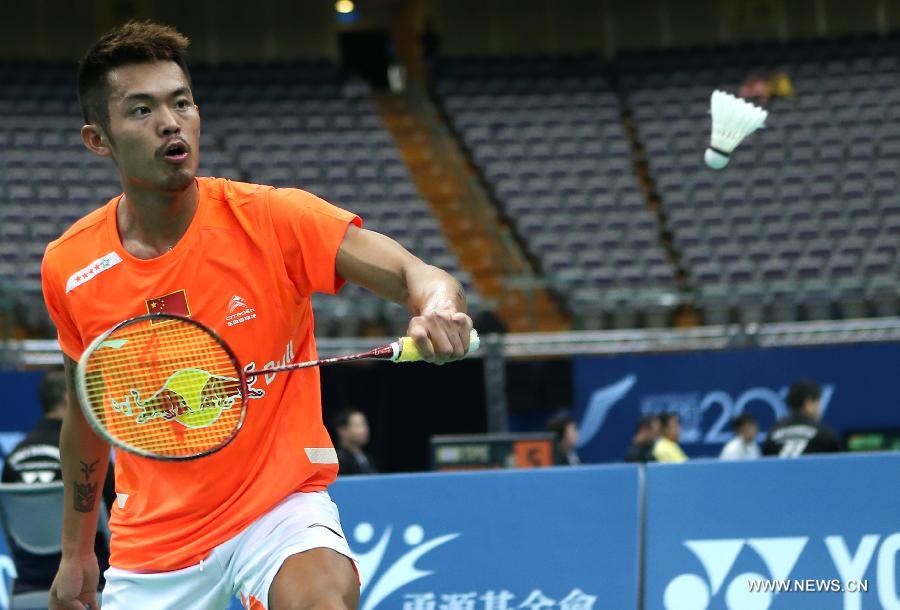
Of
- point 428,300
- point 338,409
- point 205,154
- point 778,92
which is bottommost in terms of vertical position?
point 428,300

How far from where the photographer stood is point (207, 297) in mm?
2764

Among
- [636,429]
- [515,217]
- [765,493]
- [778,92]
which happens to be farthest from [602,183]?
[765,493]

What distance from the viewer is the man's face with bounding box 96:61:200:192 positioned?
2730mm

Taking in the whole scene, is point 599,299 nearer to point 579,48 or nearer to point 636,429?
point 636,429

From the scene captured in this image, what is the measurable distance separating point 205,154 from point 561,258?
4.64 m

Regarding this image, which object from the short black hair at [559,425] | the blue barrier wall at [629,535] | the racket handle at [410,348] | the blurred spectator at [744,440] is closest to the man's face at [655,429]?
the blurred spectator at [744,440]

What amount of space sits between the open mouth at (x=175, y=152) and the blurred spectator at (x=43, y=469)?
108 inches

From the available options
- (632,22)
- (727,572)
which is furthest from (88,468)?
(632,22)

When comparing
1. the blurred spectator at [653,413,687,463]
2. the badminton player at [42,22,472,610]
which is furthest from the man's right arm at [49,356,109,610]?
the blurred spectator at [653,413,687,463]

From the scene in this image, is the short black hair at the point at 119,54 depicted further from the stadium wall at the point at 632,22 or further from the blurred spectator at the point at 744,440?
the stadium wall at the point at 632,22

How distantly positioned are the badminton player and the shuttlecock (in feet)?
7.56

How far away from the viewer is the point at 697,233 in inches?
611

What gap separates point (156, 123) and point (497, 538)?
2.87m

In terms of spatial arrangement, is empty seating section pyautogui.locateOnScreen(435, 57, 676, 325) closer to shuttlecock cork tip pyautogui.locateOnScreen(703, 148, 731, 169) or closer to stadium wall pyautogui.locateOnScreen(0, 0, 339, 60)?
stadium wall pyautogui.locateOnScreen(0, 0, 339, 60)
